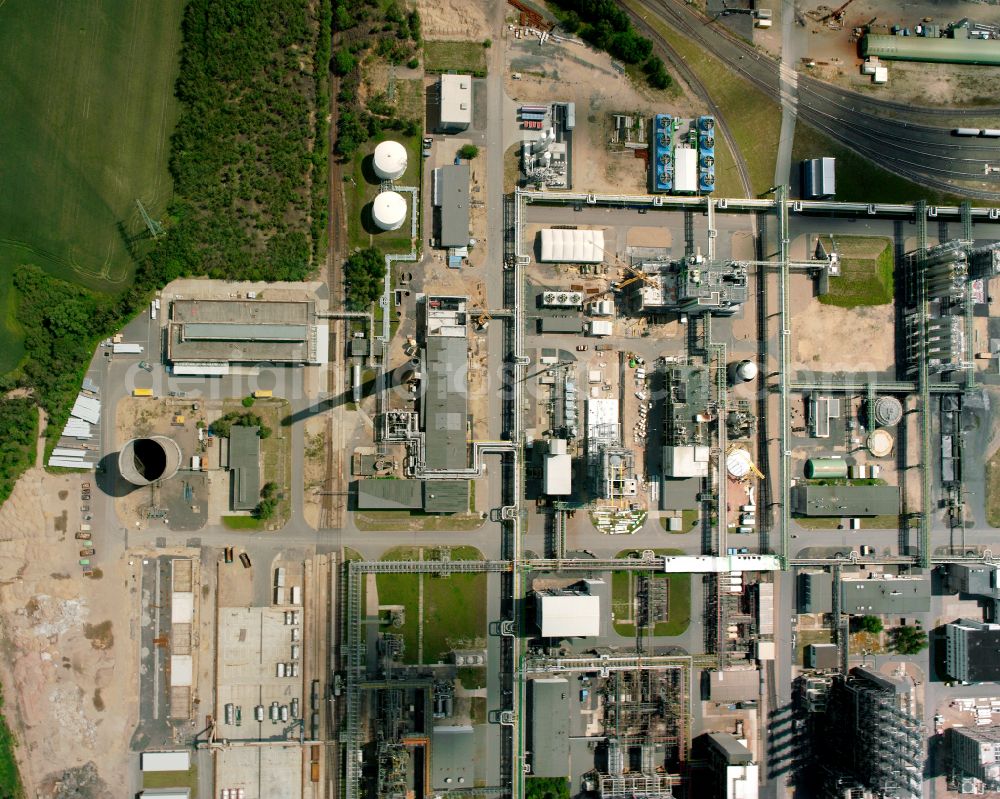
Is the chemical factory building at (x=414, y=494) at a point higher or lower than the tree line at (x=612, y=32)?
lower

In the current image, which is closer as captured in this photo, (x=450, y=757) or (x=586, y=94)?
(x=450, y=757)

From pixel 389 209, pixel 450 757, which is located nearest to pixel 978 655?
pixel 450 757

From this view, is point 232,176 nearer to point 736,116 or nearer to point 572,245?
point 572,245

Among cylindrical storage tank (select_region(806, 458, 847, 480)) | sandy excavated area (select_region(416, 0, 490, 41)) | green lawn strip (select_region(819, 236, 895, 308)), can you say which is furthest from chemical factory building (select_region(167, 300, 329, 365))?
green lawn strip (select_region(819, 236, 895, 308))

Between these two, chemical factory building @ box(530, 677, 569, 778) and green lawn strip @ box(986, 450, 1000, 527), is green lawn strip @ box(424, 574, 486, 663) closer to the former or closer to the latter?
chemical factory building @ box(530, 677, 569, 778)

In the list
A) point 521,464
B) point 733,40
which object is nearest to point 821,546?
point 521,464

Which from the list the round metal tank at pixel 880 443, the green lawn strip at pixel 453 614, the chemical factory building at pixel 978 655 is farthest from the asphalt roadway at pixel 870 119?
the green lawn strip at pixel 453 614

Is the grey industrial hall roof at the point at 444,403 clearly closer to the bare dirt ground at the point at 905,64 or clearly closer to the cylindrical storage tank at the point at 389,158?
the cylindrical storage tank at the point at 389,158
